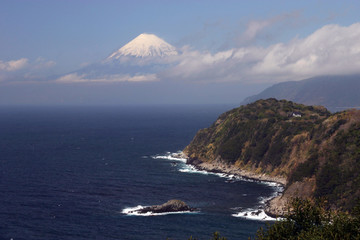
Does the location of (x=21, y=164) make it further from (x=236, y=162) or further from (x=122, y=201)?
(x=236, y=162)

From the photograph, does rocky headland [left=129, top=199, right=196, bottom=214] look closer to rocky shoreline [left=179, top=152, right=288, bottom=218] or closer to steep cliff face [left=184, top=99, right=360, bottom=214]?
rocky shoreline [left=179, top=152, right=288, bottom=218]

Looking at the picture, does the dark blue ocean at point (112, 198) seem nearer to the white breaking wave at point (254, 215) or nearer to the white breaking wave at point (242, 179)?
the white breaking wave at point (242, 179)

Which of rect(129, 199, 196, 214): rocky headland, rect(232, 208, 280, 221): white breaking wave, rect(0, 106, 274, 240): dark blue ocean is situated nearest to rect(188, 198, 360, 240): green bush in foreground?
rect(0, 106, 274, 240): dark blue ocean

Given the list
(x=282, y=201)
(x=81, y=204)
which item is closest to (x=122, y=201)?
(x=81, y=204)

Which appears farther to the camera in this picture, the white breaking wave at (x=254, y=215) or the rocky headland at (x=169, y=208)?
the rocky headland at (x=169, y=208)

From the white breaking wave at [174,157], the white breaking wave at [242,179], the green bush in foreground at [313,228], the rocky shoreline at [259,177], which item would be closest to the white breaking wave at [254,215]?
the white breaking wave at [242,179]

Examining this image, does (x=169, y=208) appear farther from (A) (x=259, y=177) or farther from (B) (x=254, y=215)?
(A) (x=259, y=177)
